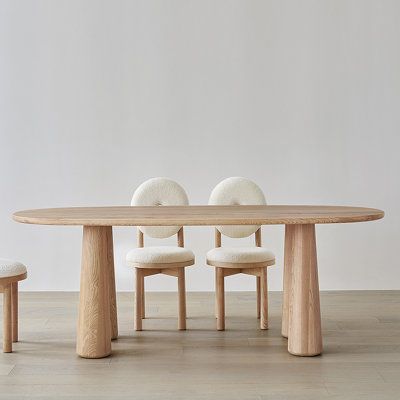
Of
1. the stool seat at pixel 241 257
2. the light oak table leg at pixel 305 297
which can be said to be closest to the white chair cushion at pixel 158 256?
the stool seat at pixel 241 257

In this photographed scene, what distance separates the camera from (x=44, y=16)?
186 inches

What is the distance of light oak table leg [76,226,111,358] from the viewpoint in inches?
119

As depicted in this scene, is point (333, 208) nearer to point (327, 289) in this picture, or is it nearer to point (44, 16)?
point (327, 289)

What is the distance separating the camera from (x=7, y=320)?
3127mm

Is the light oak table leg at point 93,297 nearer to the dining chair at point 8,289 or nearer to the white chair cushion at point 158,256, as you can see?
the dining chair at point 8,289

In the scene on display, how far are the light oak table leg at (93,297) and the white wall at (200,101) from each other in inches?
68.4

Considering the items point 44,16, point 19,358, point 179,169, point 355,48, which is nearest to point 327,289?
point 179,169

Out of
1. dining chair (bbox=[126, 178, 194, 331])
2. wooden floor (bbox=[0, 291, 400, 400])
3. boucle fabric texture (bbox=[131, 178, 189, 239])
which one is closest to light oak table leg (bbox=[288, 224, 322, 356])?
wooden floor (bbox=[0, 291, 400, 400])

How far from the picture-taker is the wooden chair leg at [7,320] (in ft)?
10.2

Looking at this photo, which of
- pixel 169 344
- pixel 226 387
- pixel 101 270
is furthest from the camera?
pixel 169 344

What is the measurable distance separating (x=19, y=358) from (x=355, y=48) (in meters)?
3.03

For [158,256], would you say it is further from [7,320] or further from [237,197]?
[7,320]

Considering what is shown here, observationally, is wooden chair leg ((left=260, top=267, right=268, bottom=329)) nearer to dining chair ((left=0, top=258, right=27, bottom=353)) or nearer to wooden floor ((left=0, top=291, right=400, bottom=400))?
wooden floor ((left=0, top=291, right=400, bottom=400))

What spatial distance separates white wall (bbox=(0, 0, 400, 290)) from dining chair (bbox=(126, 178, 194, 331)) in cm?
82
